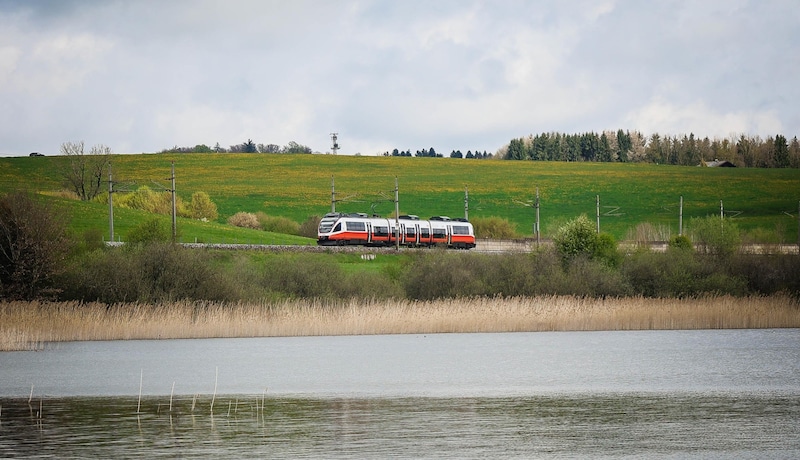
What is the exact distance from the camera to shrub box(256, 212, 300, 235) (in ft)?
352

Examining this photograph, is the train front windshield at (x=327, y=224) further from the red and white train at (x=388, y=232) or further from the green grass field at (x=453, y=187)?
the green grass field at (x=453, y=187)

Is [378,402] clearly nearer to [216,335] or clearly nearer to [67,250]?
[216,335]

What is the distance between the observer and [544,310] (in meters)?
48.2

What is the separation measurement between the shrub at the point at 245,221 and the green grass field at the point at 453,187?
4609mm

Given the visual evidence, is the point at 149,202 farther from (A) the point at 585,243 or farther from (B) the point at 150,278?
(B) the point at 150,278

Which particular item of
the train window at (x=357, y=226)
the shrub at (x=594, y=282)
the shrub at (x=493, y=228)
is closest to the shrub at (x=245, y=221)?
the shrub at (x=493, y=228)

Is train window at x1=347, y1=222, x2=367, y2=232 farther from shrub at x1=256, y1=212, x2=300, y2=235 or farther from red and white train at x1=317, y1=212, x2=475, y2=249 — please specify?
shrub at x1=256, y1=212, x2=300, y2=235

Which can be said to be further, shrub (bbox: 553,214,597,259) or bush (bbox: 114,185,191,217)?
bush (bbox: 114,185,191,217)

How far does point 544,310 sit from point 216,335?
14033 mm

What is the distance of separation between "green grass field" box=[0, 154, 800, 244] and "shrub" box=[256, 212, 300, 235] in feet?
18.3

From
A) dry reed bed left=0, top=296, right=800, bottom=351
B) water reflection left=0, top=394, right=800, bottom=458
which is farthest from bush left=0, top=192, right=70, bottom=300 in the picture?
water reflection left=0, top=394, right=800, bottom=458

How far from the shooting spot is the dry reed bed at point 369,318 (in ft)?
144

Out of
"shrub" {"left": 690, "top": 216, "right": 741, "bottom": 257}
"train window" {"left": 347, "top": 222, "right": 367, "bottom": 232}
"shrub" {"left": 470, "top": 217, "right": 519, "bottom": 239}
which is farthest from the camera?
"shrub" {"left": 470, "top": 217, "right": 519, "bottom": 239}

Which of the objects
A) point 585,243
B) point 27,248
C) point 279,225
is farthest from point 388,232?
point 27,248
